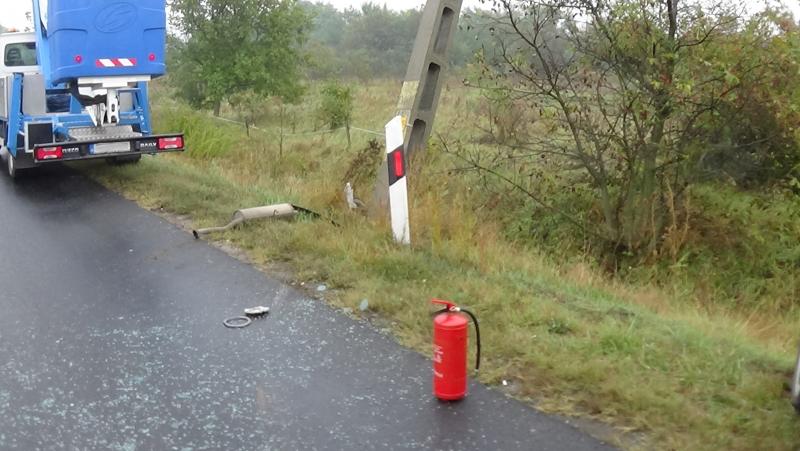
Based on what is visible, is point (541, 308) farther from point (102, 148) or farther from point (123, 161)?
point (123, 161)

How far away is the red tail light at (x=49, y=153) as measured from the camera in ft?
34.5

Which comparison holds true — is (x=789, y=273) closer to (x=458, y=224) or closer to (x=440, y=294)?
(x=458, y=224)

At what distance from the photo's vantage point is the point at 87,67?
1048 cm

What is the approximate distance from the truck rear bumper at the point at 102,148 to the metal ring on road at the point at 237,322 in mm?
5998

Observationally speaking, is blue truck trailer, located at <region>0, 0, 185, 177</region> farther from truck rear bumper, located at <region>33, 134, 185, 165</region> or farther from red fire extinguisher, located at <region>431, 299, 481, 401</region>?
red fire extinguisher, located at <region>431, 299, 481, 401</region>


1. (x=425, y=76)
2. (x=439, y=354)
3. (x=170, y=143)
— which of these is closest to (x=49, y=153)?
(x=170, y=143)

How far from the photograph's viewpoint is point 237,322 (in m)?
5.70

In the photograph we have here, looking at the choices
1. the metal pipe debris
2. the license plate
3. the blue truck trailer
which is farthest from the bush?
the metal pipe debris

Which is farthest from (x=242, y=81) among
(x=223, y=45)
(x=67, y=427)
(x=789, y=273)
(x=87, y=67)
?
(x=67, y=427)

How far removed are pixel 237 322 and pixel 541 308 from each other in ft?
6.97

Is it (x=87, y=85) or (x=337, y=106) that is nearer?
(x=87, y=85)

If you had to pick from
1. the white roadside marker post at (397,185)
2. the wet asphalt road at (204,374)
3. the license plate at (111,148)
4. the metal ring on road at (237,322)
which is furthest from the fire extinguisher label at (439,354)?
the license plate at (111,148)

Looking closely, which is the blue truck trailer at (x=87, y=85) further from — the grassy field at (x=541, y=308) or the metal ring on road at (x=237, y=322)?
the metal ring on road at (x=237, y=322)

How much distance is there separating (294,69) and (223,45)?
2.19m
